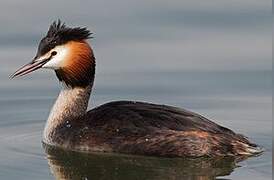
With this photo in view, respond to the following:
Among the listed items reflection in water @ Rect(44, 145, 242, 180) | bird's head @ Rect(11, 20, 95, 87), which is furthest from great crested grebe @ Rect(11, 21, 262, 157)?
reflection in water @ Rect(44, 145, 242, 180)

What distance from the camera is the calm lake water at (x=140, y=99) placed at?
10789mm

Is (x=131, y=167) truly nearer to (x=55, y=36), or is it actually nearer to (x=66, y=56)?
(x=66, y=56)

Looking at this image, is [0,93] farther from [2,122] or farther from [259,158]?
[259,158]

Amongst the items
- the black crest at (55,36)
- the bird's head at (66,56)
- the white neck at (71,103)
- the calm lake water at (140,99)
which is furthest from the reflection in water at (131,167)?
the black crest at (55,36)

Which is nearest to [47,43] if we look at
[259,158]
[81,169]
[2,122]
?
[2,122]

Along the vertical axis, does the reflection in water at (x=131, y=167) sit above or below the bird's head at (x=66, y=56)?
below

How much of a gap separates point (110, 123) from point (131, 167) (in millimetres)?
738

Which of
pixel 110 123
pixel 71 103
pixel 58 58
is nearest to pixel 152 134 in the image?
pixel 110 123

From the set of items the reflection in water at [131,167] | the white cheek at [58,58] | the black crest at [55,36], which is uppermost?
the black crest at [55,36]

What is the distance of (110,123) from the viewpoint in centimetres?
1162

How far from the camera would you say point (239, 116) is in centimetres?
1250

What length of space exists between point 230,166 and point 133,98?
2.34 metres

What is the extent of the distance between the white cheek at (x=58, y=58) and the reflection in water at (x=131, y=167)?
1.04 meters

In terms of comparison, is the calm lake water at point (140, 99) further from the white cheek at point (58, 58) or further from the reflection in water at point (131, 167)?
the white cheek at point (58, 58)
